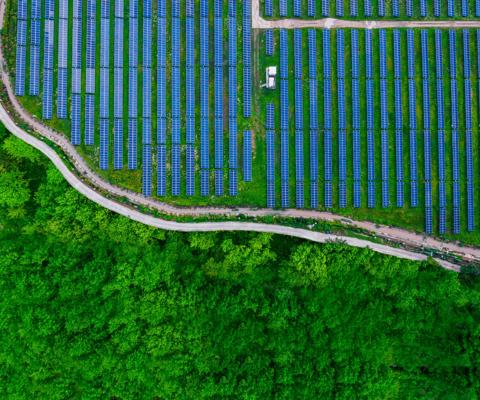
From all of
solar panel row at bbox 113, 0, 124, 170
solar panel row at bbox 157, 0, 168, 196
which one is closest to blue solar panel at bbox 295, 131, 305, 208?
solar panel row at bbox 157, 0, 168, 196

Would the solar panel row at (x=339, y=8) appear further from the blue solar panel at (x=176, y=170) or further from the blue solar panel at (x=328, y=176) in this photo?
the blue solar panel at (x=176, y=170)

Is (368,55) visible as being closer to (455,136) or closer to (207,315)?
(455,136)

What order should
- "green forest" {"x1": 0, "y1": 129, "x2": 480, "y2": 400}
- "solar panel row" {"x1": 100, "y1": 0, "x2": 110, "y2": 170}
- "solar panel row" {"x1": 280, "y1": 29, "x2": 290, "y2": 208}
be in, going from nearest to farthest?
1. "solar panel row" {"x1": 100, "y1": 0, "x2": 110, "y2": 170}
2. "green forest" {"x1": 0, "y1": 129, "x2": 480, "y2": 400}
3. "solar panel row" {"x1": 280, "y1": 29, "x2": 290, "y2": 208}

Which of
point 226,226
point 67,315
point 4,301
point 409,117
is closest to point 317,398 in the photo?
point 226,226

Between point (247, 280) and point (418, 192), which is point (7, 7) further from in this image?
point (418, 192)

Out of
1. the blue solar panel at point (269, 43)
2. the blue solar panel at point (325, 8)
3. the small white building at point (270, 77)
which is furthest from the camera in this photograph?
the blue solar panel at point (325, 8)

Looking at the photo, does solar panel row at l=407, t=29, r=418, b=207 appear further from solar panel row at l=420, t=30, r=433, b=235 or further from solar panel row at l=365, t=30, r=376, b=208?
solar panel row at l=365, t=30, r=376, b=208

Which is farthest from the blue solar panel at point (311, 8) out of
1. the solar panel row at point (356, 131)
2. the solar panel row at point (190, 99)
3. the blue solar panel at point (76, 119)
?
the blue solar panel at point (76, 119)
